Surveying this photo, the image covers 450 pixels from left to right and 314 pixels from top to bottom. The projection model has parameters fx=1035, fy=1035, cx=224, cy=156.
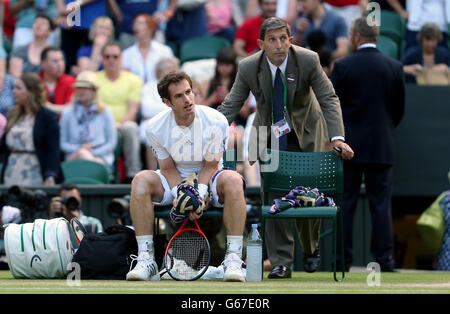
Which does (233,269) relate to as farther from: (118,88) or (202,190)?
(118,88)

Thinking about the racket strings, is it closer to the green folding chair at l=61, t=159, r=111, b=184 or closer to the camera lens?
the camera lens

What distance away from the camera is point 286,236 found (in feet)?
25.8

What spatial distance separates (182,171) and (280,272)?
1.05 m

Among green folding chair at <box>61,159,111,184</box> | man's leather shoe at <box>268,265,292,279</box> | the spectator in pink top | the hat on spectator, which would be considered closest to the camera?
man's leather shoe at <box>268,265,292,279</box>

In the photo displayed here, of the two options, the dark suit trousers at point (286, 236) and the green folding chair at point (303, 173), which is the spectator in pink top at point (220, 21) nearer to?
the dark suit trousers at point (286, 236)

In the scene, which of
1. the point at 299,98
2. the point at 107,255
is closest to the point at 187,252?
the point at 107,255

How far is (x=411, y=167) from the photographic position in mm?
10797

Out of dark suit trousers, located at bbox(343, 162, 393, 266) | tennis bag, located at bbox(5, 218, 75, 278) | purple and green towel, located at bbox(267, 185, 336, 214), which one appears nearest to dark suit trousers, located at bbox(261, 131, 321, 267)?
purple and green towel, located at bbox(267, 185, 336, 214)

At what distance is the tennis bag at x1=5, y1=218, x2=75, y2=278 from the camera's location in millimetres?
7496

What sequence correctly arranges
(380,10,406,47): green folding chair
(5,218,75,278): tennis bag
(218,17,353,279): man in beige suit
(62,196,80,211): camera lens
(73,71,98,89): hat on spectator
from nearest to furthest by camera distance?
(5,218,75,278): tennis bag
(218,17,353,279): man in beige suit
(62,196,80,211): camera lens
(73,71,98,89): hat on spectator
(380,10,406,47): green folding chair

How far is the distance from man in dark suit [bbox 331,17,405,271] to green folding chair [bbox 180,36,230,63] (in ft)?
13.6

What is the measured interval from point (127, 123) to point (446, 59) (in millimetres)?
3708

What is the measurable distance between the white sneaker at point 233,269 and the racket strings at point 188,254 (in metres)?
0.17

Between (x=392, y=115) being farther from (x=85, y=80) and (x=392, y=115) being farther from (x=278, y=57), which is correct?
(x=85, y=80)
